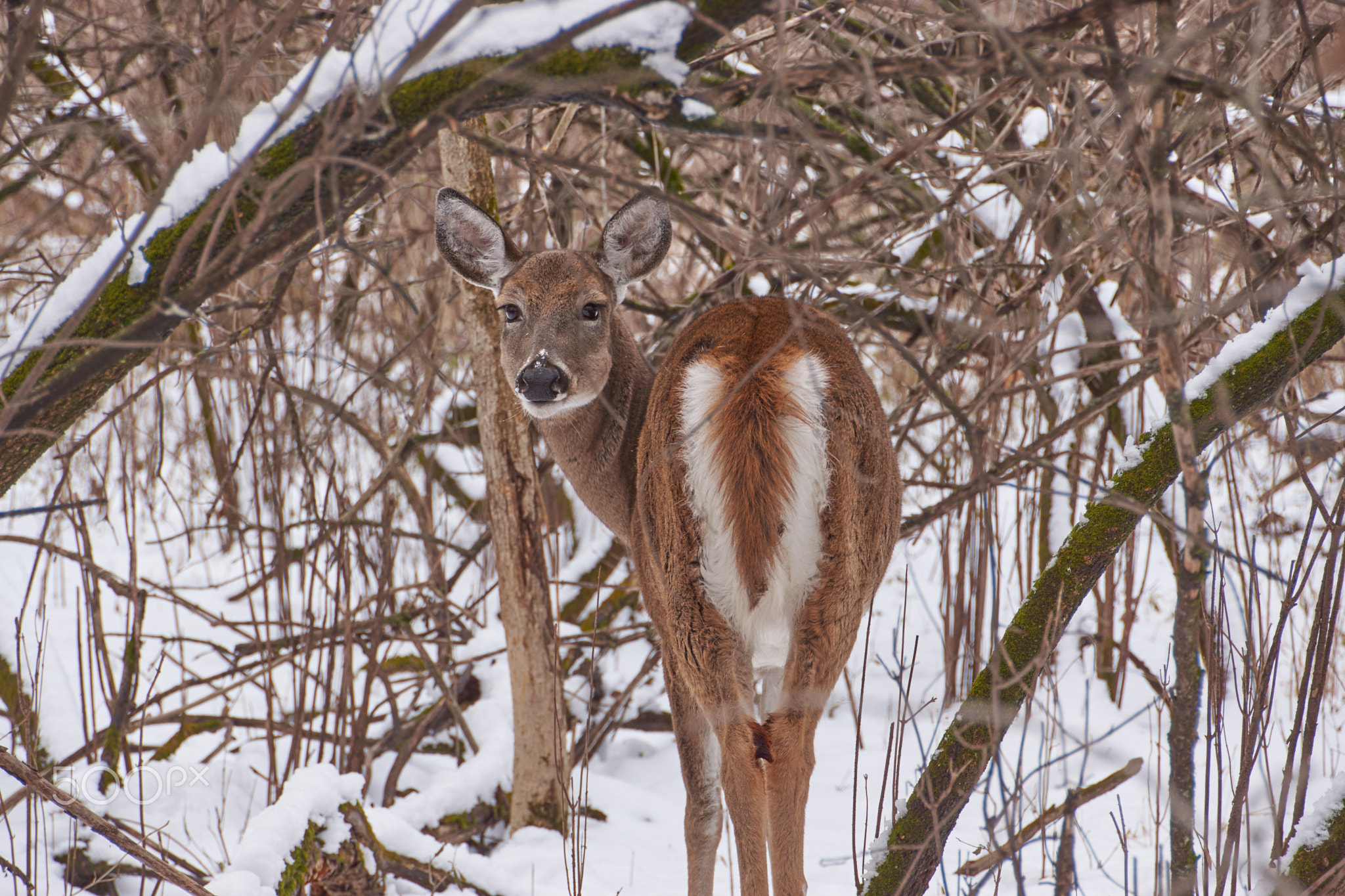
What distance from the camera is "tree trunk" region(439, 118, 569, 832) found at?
412 centimetres

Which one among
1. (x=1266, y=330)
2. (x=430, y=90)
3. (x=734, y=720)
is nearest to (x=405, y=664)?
(x=734, y=720)

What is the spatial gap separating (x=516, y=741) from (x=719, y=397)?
2314mm

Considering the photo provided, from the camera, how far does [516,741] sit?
Answer: 4328mm

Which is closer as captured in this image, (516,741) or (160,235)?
(160,235)

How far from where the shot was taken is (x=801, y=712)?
8.59ft

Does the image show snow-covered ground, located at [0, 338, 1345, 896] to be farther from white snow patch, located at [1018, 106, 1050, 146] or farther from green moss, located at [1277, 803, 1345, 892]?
white snow patch, located at [1018, 106, 1050, 146]

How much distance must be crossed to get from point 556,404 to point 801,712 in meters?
1.40

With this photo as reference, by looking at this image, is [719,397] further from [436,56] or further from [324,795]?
[324,795]

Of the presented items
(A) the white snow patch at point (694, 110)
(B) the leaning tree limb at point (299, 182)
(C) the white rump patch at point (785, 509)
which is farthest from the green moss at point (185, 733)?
(A) the white snow patch at point (694, 110)

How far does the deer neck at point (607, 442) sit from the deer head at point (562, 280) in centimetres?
11

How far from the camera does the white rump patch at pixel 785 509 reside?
2.65m

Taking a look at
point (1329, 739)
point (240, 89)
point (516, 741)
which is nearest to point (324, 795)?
point (516, 741)

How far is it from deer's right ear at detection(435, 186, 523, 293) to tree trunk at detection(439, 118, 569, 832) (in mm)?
273

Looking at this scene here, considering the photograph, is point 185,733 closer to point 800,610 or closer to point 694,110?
point 800,610
